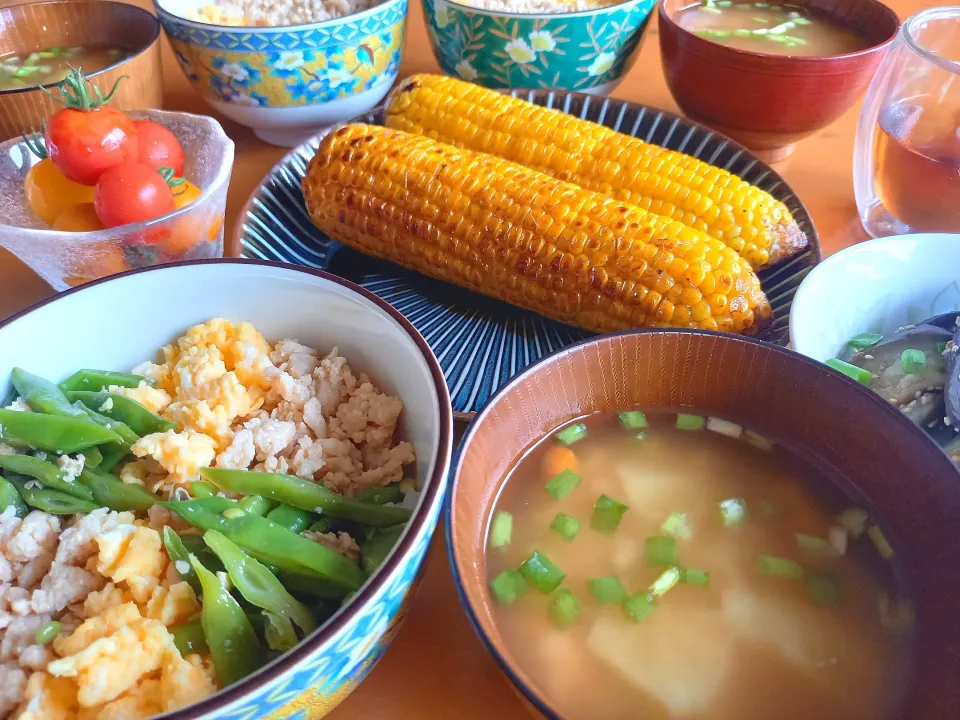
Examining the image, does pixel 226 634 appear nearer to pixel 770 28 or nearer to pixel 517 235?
pixel 517 235

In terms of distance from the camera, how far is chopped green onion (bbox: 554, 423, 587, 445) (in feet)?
2.58

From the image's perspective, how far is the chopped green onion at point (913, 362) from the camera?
82 centimetres

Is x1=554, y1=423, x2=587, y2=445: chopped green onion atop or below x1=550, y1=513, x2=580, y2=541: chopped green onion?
atop

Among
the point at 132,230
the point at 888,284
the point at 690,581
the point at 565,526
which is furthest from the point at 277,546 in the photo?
the point at 888,284

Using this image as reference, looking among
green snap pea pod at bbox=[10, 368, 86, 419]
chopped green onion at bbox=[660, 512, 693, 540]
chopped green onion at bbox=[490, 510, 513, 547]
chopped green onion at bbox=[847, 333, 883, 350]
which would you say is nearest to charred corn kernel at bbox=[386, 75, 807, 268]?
chopped green onion at bbox=[847, 333, 883, 350]

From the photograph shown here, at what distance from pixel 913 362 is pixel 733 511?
310mm

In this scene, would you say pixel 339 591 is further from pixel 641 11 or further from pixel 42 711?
pixel 641 11

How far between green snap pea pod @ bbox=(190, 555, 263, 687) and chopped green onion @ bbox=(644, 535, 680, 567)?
391 mm

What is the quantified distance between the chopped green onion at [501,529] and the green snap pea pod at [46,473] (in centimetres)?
41

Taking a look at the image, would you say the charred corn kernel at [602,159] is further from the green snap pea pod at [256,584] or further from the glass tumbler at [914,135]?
the green snap pea pod at [256,584]

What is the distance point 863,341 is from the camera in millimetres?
899

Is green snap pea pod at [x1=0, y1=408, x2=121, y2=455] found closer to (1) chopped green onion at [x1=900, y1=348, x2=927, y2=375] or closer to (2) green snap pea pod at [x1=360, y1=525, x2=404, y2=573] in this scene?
(2) green snap pea pod at [x1=360, y1=525, x2=404, y2=573]

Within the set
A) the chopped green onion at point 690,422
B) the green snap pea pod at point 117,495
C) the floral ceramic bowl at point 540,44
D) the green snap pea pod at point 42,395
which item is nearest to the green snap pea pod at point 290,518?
the green snap pea pod at point 117,495

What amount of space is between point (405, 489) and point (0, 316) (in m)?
0.81
